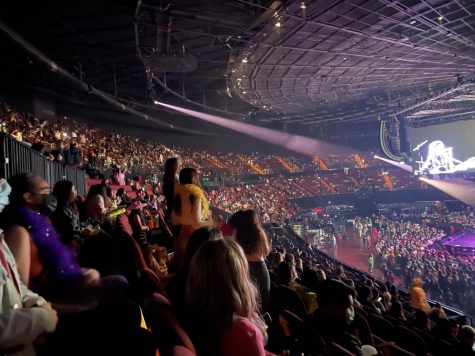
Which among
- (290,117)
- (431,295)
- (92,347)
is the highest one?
(290,117)

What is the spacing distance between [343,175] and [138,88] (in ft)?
61.5

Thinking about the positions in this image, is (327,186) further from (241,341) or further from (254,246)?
(241,341)

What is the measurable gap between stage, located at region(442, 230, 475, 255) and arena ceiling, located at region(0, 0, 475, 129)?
7.21 metres

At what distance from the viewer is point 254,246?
3.41 m

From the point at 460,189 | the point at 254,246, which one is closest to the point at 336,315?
the point at 254,246

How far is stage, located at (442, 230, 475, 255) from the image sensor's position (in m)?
18.0

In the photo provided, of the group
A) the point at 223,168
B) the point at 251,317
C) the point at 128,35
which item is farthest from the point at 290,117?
the point at 251,317

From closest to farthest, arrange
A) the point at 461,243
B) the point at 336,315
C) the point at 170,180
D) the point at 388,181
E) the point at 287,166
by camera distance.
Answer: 1. the point at 336,315
2. the point at 170,180
3. the point at 461,243
4. the point at 388,181
5. the point at 287,166

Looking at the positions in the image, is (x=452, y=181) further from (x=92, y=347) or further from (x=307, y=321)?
(x=92, y=347)

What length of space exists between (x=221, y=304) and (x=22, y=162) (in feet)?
14.7

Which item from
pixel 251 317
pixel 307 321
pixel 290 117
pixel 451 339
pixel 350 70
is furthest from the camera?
pixel 290 117

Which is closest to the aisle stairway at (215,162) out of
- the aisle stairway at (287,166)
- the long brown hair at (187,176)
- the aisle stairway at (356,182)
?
the aisle stairway at (287,166)

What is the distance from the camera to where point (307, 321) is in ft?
9.39

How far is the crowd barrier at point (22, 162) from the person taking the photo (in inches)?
181
